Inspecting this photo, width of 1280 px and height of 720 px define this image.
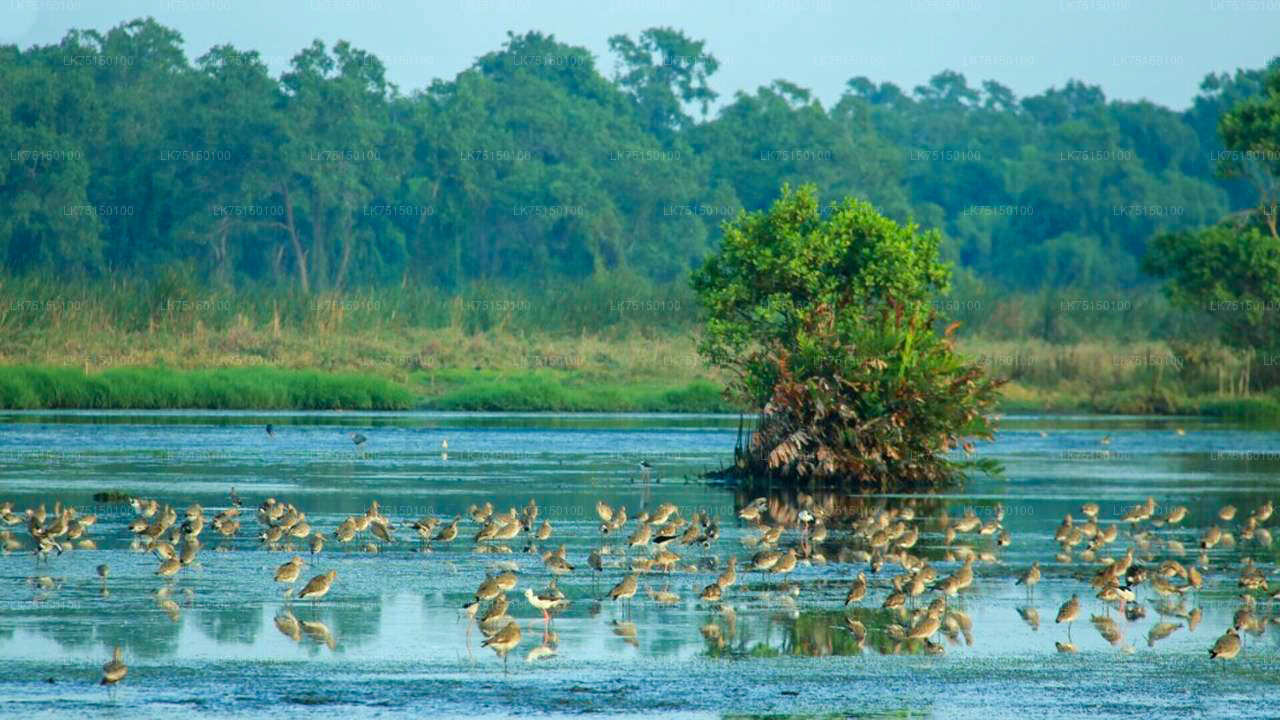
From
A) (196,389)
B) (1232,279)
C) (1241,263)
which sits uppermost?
(1241,263)

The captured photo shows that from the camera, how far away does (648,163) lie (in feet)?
287

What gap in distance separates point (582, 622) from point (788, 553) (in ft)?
10.6

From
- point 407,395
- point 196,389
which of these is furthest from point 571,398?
point 196,389

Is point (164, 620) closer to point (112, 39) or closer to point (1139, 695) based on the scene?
Result: point (1139, 695)

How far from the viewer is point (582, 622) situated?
650 inches

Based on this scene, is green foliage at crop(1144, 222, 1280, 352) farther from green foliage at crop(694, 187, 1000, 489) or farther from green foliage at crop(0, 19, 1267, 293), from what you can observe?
green foliage at crop(0, 19, 1267, 293)

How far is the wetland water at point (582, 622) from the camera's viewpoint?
13289 mm

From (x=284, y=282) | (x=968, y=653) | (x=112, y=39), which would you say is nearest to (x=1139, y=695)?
(x=968, y=653)

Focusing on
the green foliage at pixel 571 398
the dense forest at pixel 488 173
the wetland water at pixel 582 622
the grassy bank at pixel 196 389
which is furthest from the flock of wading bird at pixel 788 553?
the dense forest at pixel 488 173

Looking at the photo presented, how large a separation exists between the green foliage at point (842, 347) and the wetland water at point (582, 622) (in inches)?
48.1

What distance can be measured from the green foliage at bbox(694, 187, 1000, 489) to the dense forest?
3871 centimetres

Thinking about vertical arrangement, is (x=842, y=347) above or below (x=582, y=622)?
above

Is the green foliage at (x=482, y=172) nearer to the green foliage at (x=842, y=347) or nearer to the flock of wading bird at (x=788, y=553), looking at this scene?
the green foliage at (x=842, y=347)

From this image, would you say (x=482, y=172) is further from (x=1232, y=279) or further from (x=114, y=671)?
(x=114, y=671)
